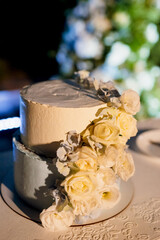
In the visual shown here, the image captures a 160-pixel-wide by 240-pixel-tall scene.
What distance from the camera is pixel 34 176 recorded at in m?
0.91

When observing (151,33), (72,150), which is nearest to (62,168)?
(72,150)

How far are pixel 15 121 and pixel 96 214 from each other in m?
1.43

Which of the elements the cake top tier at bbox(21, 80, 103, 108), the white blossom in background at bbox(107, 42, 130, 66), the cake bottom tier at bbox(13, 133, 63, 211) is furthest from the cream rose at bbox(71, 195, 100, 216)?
the white blossom in background at bbox(107, 42, 130, 66)

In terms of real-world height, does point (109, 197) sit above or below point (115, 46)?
below

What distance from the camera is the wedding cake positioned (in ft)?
2.67

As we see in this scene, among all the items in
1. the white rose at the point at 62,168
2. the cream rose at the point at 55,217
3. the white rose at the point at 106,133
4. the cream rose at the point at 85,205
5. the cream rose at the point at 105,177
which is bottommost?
the cream rose at the point at 55,217

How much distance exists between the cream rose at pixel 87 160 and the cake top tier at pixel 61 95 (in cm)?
13

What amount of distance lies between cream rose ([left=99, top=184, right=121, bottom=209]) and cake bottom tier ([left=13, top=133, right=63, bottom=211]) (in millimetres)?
137

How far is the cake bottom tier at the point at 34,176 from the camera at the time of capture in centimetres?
89

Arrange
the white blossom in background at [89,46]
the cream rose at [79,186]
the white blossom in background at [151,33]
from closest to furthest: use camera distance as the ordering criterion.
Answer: the cream rose at [79,186] → the white blossom in background at [151,33] → the white blossom in background at [89,46]

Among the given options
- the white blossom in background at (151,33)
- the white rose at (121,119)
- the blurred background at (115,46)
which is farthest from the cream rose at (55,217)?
the white blossom in background at (151,33)

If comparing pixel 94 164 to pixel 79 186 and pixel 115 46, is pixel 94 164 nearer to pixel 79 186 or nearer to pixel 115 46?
pixel 79 186

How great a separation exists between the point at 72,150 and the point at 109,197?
0.19 m

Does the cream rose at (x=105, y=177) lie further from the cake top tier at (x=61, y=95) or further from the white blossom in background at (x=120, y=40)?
the white blossom in background at (x=120, y=40)
